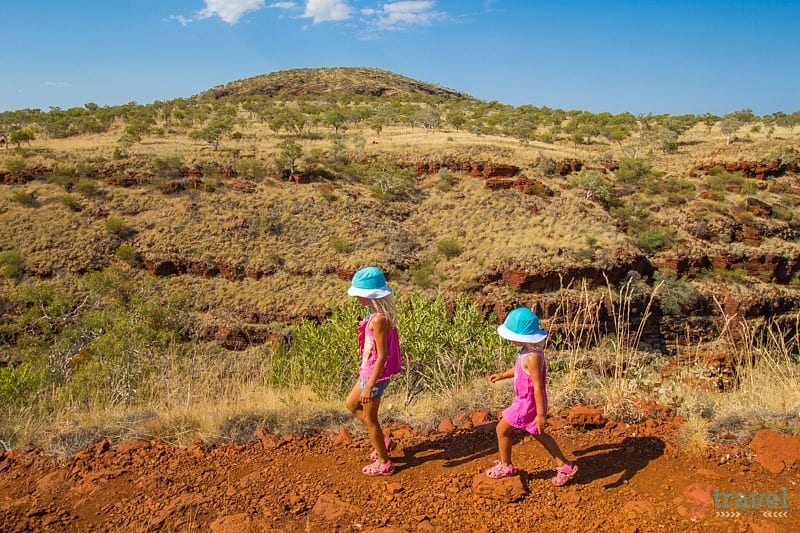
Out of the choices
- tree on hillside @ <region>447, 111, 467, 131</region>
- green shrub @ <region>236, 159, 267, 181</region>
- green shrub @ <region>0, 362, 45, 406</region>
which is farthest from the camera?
tree on hillside @ <region>447, 111, 467, 131</region>

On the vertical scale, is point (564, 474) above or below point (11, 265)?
above

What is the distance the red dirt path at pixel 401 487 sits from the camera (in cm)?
275

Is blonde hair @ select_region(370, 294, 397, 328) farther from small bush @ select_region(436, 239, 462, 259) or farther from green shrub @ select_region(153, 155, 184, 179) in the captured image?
green shrub @ select_region(153, 155, 184, 179)

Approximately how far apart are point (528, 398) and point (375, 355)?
955 millimetres

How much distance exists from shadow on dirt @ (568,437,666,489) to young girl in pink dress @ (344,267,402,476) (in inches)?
38.5

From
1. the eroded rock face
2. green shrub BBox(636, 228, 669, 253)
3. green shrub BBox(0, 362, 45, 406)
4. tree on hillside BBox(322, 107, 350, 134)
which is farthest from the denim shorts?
tree on hillside BBox(322, 107, 350, 134)

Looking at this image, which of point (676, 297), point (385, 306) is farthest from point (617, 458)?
point (676, 297)

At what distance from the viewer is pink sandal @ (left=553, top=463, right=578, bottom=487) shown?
299 centimetres

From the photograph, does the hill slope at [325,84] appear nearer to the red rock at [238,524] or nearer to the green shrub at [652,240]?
the green shrub at [652,240]

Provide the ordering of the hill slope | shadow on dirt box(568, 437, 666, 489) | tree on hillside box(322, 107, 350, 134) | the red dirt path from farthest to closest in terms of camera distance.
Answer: the hill slope < tree on hillside box(322, 107, 350, 134) < shadow on dirt box(568, 437, 666, 489) < the red dirt path

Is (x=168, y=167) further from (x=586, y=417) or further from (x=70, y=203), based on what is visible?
(x=586, y=417)

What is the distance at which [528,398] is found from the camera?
3029 mm

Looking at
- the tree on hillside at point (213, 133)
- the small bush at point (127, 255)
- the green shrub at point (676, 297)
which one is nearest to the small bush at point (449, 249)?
the green shrub at point (676, 297)

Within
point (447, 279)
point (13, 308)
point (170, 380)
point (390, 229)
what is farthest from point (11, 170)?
point (170, 380)
